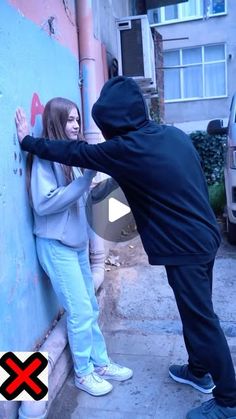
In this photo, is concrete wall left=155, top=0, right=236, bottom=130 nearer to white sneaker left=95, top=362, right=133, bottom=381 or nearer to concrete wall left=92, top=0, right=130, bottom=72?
concrete wall left=92, top=0, right=130, bottom=72

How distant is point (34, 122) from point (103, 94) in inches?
23.8

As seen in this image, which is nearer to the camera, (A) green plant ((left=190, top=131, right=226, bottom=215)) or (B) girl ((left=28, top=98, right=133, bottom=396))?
(B) girl ((left=28, top=98, right=133, bottom=396))

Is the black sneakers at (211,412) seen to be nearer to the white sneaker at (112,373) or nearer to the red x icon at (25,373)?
the white sneaker at (112,373)

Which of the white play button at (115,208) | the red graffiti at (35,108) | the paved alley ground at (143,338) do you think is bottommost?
the paved alley ground at (143,338)

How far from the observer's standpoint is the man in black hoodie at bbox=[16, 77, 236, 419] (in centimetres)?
229

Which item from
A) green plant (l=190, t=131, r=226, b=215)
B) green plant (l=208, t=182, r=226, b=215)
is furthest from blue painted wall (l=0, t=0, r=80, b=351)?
green plant (l=190, t=131, r=226, b=215)

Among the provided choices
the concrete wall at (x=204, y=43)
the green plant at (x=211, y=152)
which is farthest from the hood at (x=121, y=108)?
the concrete wall at (x=204, y=43)

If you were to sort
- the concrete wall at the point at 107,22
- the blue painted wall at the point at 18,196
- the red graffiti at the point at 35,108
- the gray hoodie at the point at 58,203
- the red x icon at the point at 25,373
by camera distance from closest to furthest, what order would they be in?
the red x icon at the point at 25,373 → the blue painted wall at the point at 18,196 → the gray hoodie at the point at 58,203 → the red graffiti at the point at 35,108 → the concrete wall at the point at 107,22

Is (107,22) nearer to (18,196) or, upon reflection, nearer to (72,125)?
(72,125)

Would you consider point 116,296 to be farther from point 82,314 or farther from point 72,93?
point 72,93

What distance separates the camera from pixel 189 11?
59.7ft

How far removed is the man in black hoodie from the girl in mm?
191

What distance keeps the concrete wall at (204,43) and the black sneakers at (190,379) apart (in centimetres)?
1552

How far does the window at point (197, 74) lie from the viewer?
733 inches
